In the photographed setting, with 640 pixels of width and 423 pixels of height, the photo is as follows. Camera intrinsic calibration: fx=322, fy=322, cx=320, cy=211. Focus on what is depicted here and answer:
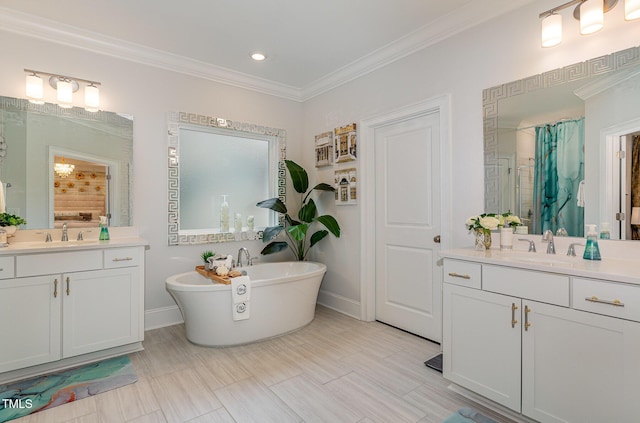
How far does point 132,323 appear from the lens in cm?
257

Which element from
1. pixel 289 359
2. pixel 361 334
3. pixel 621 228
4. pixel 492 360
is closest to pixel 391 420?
pixel 492 360

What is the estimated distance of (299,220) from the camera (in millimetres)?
4000

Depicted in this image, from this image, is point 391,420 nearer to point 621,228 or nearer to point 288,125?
point 621,228

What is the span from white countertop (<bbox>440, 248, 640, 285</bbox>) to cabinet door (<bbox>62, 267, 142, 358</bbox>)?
240 centimetres

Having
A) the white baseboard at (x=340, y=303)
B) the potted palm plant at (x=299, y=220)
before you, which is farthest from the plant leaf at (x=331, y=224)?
the white baseboard at (x=340, y=303)

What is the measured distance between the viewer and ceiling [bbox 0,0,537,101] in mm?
2404

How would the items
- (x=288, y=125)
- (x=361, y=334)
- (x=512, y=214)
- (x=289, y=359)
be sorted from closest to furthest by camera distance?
(x=512, y=214), (x=289, y=359), (x=361, y=334), (x=288, y=125)

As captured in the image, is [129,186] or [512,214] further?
[129,186]

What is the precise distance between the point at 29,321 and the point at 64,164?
1296 millimetres

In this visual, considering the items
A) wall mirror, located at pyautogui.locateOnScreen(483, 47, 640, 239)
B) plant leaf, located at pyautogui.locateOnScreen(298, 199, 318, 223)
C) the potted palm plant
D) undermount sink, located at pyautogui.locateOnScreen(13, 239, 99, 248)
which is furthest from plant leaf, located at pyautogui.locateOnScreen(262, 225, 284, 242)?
wall mirror, located at pyautogui.locateOnScreen(483, 47, 640, 239)

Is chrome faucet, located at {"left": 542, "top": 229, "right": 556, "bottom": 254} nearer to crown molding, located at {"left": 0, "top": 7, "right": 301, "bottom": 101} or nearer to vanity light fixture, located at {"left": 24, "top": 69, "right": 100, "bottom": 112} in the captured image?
crown molding, located at {"left": 0, "top": 7, "right": 301, "bottom": 101}

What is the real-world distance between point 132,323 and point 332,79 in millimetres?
3108

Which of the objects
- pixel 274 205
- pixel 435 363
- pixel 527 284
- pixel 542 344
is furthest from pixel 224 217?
pixel 542 344

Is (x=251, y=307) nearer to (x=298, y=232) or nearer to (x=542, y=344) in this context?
(x=298, y=232)
